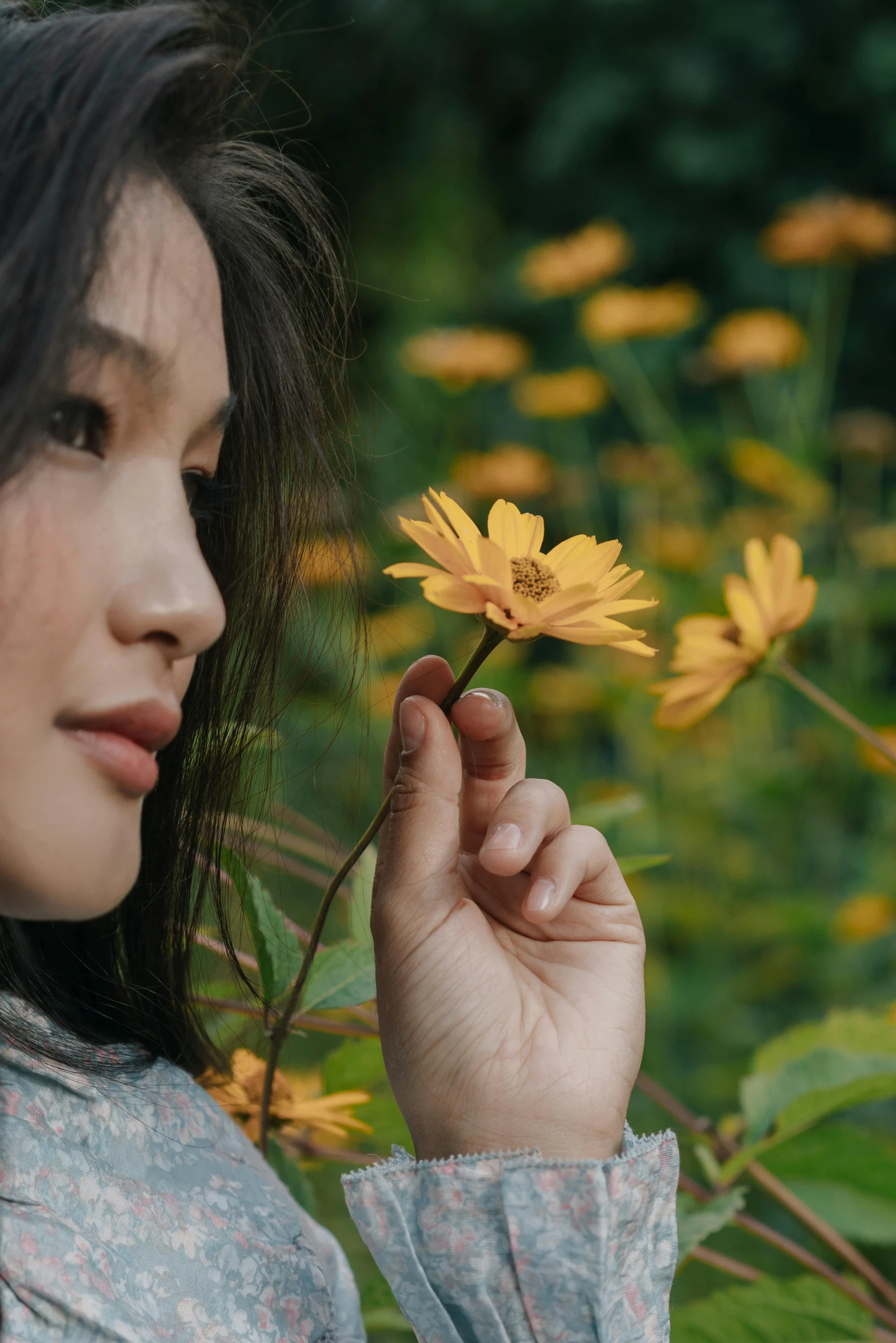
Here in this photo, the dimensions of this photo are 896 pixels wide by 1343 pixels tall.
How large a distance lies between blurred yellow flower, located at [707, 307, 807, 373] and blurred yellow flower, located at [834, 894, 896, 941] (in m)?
0.66

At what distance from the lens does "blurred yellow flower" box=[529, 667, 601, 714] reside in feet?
4.45

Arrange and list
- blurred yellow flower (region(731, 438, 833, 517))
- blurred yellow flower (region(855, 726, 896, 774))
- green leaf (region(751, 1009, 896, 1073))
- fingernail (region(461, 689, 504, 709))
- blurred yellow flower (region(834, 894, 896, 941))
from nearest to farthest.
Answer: fingernail (region(461, 689, 504, 709)) < green leaf (region(751, 1009, 896, 1073)) < blurred yellow flower (region(855, 726, 896, 774)) < blurred yellow flower (region(834, 894, 896, 941)) < blurred yellow flower (region(731, 438, 833, 517))

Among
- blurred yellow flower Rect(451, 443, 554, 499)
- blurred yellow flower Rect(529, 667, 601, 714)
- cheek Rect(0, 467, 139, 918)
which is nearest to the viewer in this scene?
cheek Rect(0, 467, 139, 918)

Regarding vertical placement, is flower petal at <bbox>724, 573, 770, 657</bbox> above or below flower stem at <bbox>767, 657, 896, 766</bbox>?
above

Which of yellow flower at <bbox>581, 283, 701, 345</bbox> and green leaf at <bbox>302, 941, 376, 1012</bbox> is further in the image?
yellow flower at <bbox>581, 283, 701, 345</bbox>

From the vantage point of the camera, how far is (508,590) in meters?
0.38

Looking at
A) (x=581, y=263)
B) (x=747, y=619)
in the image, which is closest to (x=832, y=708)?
(x=747, y=619)

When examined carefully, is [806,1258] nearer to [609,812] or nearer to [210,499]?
[609,812]

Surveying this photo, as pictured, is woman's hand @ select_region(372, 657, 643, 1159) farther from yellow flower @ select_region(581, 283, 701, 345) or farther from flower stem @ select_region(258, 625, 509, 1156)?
yellow flower @ select_region(581, 283, 701, 345)

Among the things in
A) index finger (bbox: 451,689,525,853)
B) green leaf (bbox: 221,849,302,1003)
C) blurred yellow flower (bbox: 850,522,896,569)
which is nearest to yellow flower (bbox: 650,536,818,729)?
index finger (bbox: 451,689,525,853)

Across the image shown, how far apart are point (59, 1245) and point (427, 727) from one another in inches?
8.3

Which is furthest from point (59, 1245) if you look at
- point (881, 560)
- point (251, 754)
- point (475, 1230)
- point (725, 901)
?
point (881, 560)

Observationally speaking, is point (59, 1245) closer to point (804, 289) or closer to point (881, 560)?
point (881, 560)

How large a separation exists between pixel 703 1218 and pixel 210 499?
37 centimetres
